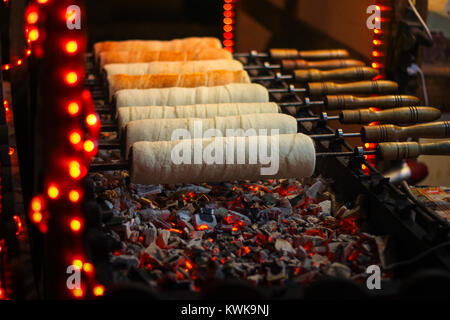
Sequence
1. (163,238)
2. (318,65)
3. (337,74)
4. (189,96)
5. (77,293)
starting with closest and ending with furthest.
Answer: (77,293)
(163,238)
(189,96)
(337,74)
(318,65)

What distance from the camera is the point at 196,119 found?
1669mm

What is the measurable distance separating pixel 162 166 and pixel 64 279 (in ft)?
1.72

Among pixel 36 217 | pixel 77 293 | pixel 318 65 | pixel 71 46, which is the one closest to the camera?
pixel 71 46

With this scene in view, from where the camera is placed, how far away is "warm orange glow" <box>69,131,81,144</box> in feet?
3.09

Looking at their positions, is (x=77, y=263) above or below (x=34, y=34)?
below

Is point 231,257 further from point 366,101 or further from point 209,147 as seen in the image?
point 366,101

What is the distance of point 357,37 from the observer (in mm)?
2748

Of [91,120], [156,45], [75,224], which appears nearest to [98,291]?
[75,224]

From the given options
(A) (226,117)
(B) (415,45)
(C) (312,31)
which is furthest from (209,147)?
(C) (312,31)

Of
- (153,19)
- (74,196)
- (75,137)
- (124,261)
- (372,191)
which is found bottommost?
(124,261)

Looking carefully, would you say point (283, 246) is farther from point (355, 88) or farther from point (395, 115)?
point (355, 88)

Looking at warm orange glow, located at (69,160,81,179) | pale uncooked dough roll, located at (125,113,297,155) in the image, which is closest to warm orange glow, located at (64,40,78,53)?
warm orange glow, located at (69,160,81,179)

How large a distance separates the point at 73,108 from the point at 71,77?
0.05m

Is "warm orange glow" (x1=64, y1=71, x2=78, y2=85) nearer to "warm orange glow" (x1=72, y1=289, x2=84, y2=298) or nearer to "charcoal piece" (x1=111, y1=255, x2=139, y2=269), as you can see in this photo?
"warm orange glow" (x1=72, y1=289, x2=84, y2=298)
